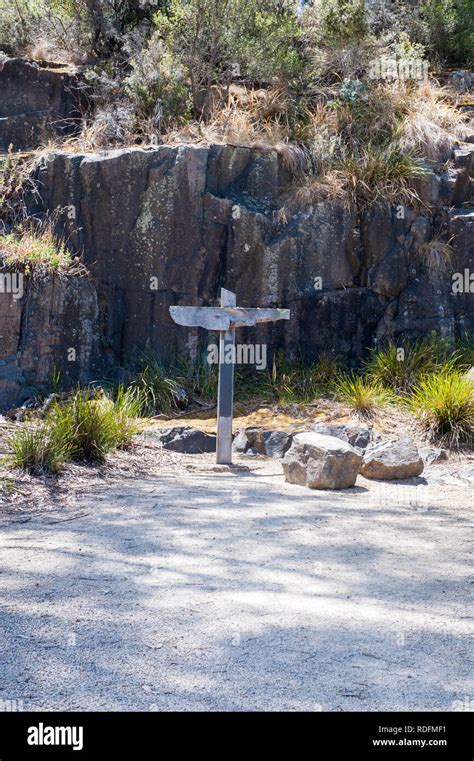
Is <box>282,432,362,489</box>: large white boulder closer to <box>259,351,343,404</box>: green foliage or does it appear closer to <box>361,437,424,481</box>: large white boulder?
<box>361,437,424,481</box>: large white boulder

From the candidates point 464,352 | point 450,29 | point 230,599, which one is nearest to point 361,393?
point 464,352

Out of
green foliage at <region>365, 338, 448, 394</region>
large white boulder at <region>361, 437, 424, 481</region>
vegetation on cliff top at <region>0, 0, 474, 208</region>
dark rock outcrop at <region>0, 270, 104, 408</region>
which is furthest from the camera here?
vegetation on cliff top at <region>0, 0, 474, 208</region>

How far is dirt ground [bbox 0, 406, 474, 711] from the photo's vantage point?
2.79 m

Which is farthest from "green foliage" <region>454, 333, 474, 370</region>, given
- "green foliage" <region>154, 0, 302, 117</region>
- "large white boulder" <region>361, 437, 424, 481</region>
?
"green foliage" <region>154, 0, 302, 117</region>

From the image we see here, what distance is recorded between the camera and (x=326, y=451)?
250 inches

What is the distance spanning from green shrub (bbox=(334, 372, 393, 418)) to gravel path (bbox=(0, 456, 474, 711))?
3.31 meters

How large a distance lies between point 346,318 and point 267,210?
1.85m

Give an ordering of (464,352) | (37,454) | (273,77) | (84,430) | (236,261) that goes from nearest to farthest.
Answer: (37,454), (84,430), (464,352), (236,261), (273,77)

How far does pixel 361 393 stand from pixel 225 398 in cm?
215

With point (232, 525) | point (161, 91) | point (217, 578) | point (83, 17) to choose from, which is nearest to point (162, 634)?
point (217, 578)

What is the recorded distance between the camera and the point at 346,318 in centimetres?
1048

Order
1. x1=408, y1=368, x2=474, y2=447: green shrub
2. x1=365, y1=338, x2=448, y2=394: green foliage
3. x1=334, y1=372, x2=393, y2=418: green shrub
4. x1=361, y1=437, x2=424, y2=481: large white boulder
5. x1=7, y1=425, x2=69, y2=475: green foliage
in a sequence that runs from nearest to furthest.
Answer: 1. x1=7, y1=425, x2=69, y2=475: green foliage
2. x1=361, y1=437, x2=424, y2=481: large white boulder
3. x1=408, y1=368, x2=474, y2=447: green shrub
4. x1=334, y1=372, x2=393, y2=418: green shrub
5. x1=365, y1=338, x2=448, y2=394: green foliage

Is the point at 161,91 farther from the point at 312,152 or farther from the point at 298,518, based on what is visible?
the point at 298,518

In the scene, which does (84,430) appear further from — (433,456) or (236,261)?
(236,261)
